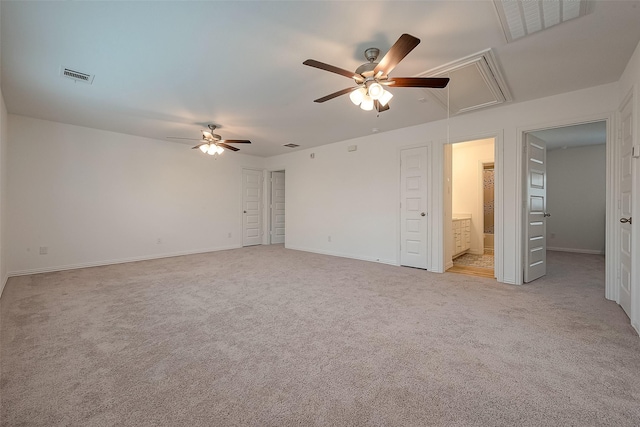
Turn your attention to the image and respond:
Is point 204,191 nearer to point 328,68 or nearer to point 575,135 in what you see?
point 328,68

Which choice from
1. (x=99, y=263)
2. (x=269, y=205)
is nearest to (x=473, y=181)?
(x=269, y=205)

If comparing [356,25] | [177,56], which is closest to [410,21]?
[356,25]

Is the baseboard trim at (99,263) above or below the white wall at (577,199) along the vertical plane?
below

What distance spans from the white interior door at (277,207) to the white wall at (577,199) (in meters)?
7.33

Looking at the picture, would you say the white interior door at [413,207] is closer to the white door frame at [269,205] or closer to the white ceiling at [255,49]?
the white ceiling at [255,49]

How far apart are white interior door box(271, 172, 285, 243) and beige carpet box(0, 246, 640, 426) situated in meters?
4.46

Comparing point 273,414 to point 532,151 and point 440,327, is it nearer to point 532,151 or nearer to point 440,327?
point 440,327

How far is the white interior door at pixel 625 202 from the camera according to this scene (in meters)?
2.73

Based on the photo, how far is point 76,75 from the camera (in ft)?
9.96

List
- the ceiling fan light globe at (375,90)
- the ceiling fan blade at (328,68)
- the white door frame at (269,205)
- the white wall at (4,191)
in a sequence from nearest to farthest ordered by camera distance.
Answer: the ceiling fan blade at (328,68)
the ceiling fan light globe at (375,90)
the white wall at (4,191)
the white door frame at (269,205)

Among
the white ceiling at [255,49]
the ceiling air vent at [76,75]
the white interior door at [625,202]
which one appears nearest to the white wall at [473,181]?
the white ceiling at [255,49]

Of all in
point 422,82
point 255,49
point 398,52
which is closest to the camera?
point 398,52

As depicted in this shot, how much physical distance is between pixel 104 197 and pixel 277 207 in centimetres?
418

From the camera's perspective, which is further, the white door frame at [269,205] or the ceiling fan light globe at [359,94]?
the white door frame at [269,205]
